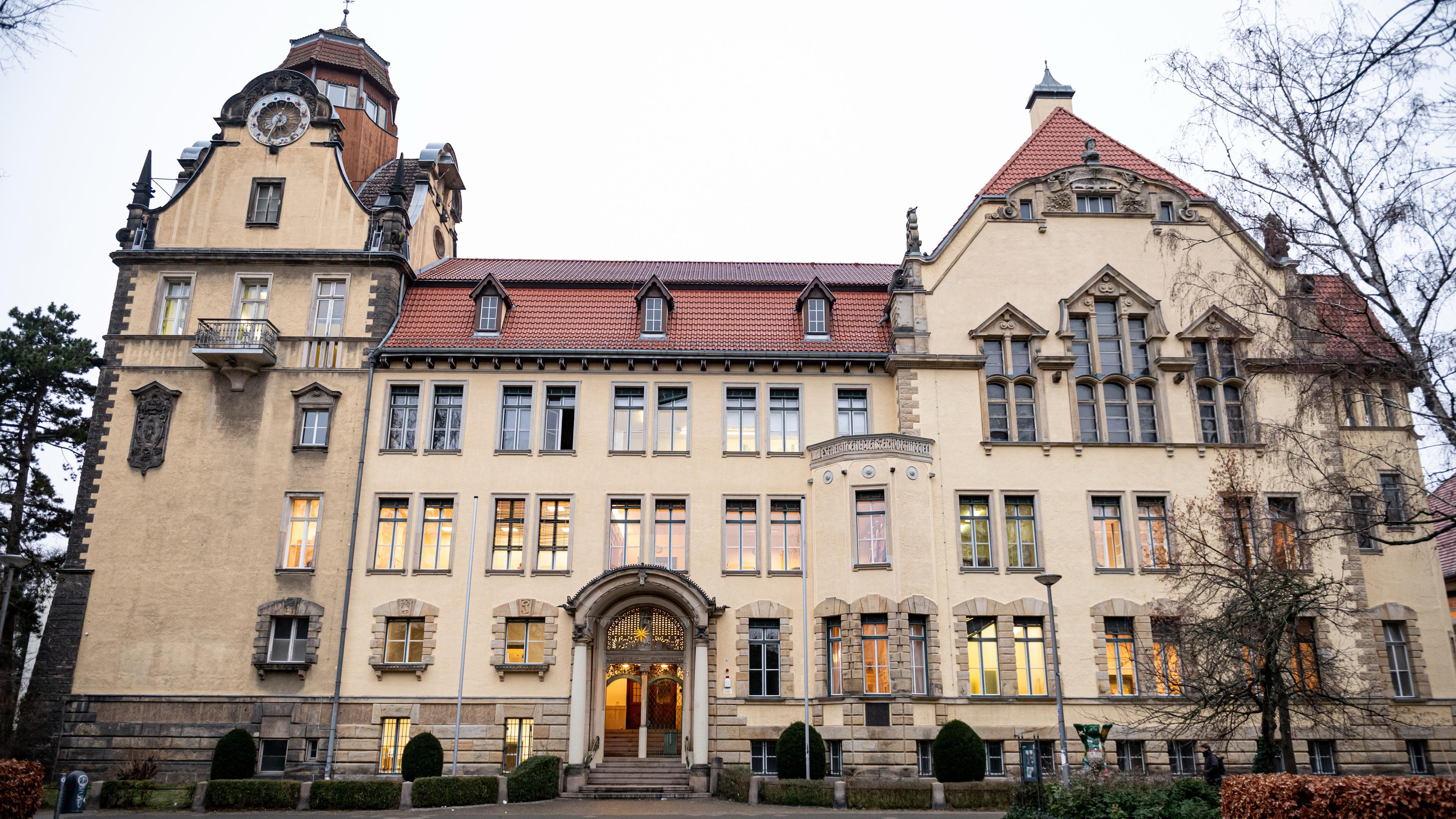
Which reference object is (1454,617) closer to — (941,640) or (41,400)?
(941,640)

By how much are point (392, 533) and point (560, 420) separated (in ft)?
19.6

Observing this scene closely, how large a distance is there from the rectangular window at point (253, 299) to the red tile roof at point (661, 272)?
16.4 ft

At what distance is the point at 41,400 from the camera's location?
38312 mm

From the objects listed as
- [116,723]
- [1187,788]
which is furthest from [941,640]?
[116,723]

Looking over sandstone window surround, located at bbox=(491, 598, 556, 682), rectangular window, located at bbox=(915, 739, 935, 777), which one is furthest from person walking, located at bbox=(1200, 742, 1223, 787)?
sandstone window surround, located at bbox=(491, 598, 556, 682)

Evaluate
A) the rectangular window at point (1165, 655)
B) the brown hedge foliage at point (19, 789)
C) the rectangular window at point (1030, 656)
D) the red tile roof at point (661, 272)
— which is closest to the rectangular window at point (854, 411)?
the red tile roof at point (661, 272)

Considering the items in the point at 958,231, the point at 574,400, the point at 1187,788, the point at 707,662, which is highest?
the point at 958,231

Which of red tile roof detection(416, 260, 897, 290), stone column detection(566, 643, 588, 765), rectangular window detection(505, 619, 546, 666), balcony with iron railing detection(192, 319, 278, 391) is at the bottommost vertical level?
stone column detection(566, 643, 588, 765)

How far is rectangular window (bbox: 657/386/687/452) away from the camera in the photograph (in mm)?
30797

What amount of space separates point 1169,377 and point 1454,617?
18.5 metres

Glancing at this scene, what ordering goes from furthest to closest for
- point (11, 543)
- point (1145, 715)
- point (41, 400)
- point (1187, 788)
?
1. point (41, 400)
2. point (11, 543)
3. point (1145, 715)
4. point (1187, 788)

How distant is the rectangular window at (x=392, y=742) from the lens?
91.9 feet

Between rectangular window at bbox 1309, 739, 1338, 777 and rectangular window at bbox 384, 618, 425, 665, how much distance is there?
974 inches

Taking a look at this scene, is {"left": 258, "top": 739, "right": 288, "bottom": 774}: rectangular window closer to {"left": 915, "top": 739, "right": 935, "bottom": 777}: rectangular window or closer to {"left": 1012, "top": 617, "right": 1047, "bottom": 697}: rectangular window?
{"left": 915, "top": 739, "right": 935, "bottom": 777}: rectangular window
